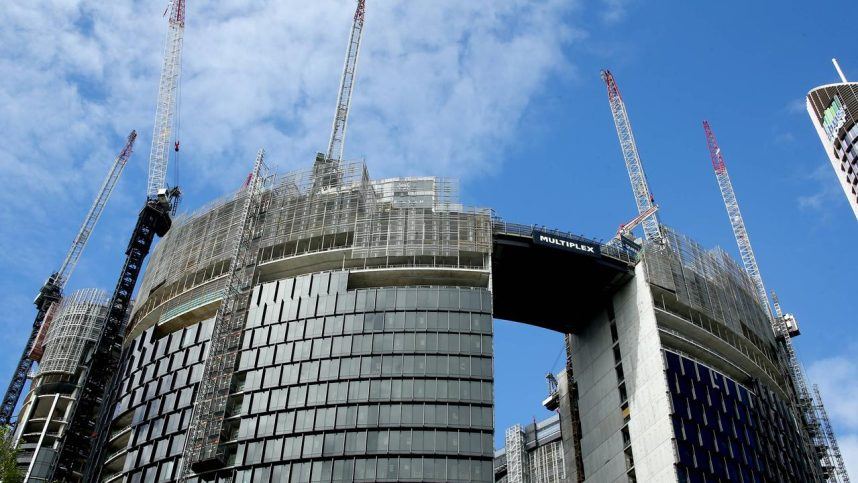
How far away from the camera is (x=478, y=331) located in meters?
112

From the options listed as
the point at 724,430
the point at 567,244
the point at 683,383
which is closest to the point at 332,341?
the point at 567,244

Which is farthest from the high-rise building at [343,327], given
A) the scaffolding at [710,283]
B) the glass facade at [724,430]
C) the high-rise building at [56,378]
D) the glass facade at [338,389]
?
the high-rise building at [56,378]

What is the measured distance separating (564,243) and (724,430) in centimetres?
3346

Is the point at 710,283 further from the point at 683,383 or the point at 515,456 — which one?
the point at 515,456

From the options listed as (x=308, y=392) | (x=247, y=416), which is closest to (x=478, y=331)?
(x=308, y=392)

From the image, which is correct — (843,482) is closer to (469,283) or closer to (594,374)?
(594,374)

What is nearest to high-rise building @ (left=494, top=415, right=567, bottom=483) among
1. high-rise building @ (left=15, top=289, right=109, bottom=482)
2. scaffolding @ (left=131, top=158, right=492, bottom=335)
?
scaffolding @ (left=131, top=158, right=492, bottom=335)

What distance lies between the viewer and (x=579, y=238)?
129625 millimetres

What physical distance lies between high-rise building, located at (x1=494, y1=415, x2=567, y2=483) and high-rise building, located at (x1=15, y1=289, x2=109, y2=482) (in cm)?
8195

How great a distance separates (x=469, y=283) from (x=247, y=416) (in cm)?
3415

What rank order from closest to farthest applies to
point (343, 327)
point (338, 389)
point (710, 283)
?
point (338, 389), point (343, 327), point (710, 283)

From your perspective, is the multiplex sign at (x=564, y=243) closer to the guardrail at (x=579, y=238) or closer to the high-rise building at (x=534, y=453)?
the guardrail at (x=579, y=238)

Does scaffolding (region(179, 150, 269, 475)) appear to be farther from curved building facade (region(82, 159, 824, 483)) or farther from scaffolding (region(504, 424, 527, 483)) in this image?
scaffolding (region(504, 424, 527, 483))

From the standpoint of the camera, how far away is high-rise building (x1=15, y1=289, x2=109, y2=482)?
152 metres
